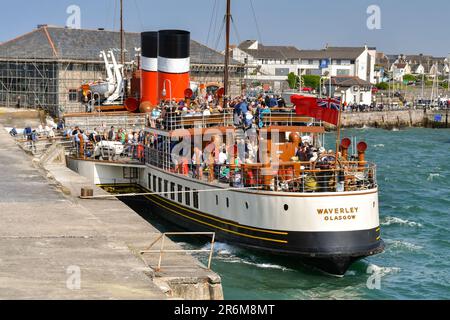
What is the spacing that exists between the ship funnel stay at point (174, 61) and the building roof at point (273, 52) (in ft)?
386

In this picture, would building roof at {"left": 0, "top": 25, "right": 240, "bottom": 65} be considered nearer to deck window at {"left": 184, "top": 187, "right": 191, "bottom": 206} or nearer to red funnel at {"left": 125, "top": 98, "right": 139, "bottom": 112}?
red funnel at {"left": 125, "top": 98, "right": 139, "bottom": 112}

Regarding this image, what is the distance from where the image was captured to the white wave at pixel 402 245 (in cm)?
3020

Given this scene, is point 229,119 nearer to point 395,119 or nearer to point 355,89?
point 395,119

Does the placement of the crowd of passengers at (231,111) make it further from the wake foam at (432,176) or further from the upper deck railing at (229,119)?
the wake foam at (432,176)

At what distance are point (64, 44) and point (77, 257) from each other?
215ft

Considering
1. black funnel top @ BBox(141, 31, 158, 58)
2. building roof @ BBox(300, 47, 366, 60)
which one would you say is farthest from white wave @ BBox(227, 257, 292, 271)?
building roof @ BBox(300, 47, 366, 60)

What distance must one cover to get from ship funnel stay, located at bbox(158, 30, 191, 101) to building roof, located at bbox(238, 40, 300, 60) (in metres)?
118

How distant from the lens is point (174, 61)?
43.8 meters

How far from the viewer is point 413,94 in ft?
557

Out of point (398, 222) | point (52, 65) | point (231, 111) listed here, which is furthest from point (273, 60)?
point (231, 111)

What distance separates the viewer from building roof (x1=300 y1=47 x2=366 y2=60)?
173m

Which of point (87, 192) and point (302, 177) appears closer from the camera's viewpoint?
point (302, 177)
